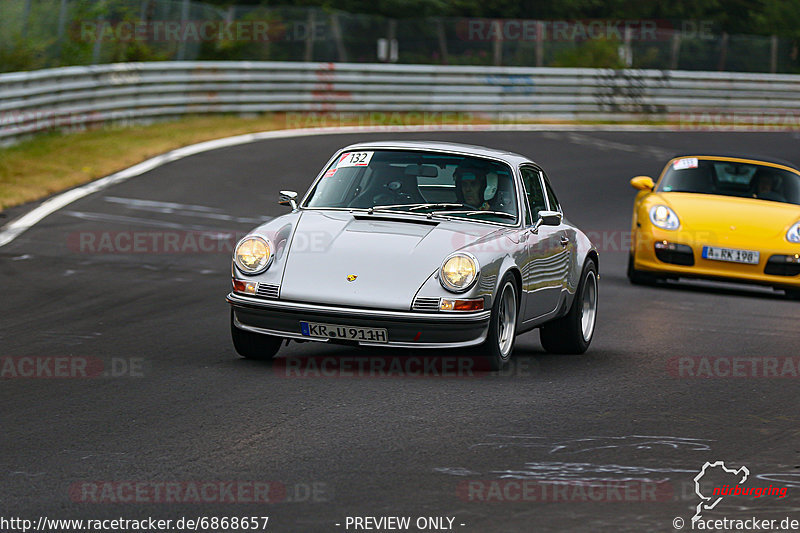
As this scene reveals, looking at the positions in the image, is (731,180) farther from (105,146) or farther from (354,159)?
(105,146)

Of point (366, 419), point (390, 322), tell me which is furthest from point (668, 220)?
point (366, 419)

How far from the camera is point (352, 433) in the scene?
631 centimetres

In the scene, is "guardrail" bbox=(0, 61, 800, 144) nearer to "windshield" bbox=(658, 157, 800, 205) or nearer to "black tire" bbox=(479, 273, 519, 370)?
"windshield" bbox=(658, 157, 800, 205)

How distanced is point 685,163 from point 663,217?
1.03m

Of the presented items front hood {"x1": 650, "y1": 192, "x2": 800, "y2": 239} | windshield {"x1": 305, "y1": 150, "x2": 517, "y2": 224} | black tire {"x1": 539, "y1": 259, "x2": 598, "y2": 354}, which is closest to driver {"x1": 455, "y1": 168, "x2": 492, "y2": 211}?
windshield {"x1": 305, "y1": 150, "x2": 517, "y2": 224}

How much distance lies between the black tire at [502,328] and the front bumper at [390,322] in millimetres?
91

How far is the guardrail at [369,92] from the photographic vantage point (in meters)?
21.6

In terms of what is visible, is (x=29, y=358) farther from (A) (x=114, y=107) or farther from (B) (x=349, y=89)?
(B) (x=349, y=89)

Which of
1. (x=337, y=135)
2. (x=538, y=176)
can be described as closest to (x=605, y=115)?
(x=337, y=135)

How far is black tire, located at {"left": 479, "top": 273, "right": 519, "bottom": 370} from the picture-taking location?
788 cm

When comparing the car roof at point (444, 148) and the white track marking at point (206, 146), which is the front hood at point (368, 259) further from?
the white track marking at point (206, 146)

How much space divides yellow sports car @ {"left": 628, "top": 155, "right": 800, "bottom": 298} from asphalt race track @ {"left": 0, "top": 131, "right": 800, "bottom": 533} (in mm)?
1052

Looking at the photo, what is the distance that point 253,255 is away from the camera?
26.1 ft

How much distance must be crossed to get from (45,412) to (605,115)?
28.0m
